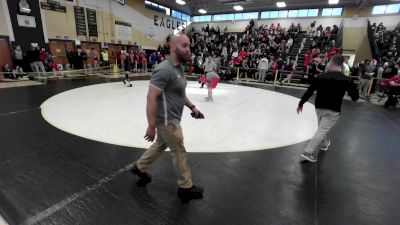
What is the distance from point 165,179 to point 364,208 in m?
2.05

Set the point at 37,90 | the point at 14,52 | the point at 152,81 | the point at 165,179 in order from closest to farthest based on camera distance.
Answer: the point at 152,81 < the point at 165,179 < the point at 37,90 < the point at 14,52

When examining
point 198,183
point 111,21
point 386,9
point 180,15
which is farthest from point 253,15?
point 198,183

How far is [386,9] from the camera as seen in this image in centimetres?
1667

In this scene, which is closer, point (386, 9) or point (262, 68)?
point (262, 68)

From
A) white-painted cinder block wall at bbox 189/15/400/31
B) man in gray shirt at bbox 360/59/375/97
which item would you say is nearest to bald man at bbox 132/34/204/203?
man in gray shirt at bbox 360/59/375/97

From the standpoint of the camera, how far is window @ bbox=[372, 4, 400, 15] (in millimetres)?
16297

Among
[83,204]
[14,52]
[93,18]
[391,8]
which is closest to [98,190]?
[83,204]

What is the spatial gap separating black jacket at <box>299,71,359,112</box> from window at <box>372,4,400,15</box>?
19446mm

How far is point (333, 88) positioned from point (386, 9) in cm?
1983

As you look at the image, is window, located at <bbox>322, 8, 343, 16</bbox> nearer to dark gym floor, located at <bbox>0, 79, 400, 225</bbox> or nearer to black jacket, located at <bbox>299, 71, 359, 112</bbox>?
dark gym floor, located at <bbox>0, 79, 400, 225</bbox>

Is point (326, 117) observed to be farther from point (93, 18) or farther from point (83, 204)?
point (93, 18)

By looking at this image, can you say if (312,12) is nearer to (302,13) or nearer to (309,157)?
(302,13)

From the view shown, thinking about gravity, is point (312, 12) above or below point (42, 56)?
above

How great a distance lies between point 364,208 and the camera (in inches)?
86.2
